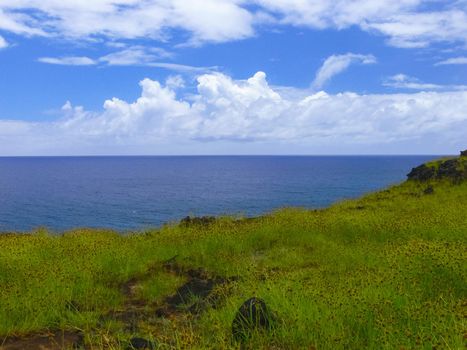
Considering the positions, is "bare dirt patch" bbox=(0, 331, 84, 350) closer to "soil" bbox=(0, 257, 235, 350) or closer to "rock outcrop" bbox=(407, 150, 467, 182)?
"soil" bbox=(0, 257, 235, 350)

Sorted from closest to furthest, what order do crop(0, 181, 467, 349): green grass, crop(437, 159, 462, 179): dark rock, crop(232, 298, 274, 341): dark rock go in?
crop(0, 181, 467, 349): green grass < crop(232, 298, 274, 341): dark rock < crop(437, 159, 462, 179): dark rock

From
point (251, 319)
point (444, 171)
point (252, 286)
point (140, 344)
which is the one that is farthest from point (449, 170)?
point (140, 344)

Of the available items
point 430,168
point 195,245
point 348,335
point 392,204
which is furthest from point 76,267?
point 430,168

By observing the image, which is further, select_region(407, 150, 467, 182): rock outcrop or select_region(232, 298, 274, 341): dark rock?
select_region(407, 150, 467, 182): rock outcrop

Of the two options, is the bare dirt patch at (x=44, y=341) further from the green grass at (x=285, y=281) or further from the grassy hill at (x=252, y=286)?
the green grass at (x=285, y=281)

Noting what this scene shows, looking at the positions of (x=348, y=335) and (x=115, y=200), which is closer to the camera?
(x=348, y=335)

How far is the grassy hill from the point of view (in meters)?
6.06

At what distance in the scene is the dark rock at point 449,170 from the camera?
1224 inches

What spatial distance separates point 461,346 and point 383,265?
5.39 metres

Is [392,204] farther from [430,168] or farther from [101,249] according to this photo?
[101,249]

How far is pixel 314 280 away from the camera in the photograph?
9.18 meters

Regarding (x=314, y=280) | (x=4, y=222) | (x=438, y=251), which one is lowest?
(x=4, y=222)

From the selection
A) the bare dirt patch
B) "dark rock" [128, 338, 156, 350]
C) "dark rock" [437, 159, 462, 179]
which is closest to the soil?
the bare dirt patch

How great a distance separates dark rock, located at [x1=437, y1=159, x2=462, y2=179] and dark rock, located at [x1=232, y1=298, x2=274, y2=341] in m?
28.7
